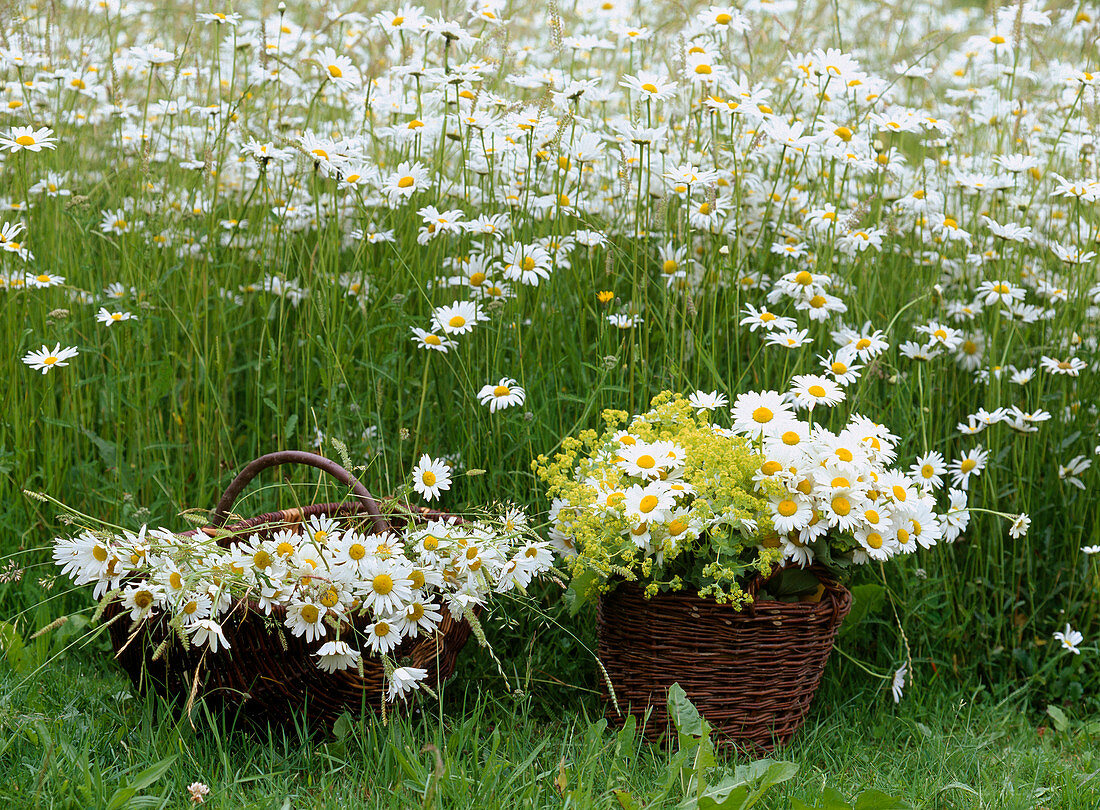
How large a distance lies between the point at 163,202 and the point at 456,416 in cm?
105

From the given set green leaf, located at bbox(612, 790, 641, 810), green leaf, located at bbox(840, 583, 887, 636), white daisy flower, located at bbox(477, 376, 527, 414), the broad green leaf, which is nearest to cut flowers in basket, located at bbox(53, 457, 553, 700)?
the broad green leaf

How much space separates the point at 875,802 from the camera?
1366 mm

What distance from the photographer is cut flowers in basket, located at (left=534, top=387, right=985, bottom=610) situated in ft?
5.18

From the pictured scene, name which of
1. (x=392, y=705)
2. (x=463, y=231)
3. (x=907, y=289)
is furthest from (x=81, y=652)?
(x=907, y=289)

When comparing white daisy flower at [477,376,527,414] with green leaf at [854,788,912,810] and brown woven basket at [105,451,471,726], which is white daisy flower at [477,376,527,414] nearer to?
brown woven basket at [105,451,471,726]

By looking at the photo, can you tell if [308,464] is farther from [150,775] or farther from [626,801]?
[626,801]

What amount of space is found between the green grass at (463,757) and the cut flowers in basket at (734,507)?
280 mm

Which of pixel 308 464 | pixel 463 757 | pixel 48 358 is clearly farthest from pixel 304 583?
pixel 48 358

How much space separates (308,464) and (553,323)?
0.82 meters

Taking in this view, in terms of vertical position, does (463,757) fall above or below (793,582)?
below

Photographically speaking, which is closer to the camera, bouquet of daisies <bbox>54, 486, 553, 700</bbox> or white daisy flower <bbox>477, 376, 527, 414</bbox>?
bouquet of daisies <bbox>54, 486, 553, 700</bbox>

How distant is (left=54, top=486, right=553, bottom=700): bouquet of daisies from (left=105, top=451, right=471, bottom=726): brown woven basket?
22 mm

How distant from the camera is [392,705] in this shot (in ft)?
5.15

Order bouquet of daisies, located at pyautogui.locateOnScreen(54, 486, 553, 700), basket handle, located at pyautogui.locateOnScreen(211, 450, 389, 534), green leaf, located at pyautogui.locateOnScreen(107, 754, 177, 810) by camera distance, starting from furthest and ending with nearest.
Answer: basket handle, located at pyautogui.locateOnScreen(211, 450, 389, 534)
bouquet of daisies, located at pyautogui.locateOnScreen(54, 486, 553, 700)
green leaf, located at pyautogui.locateOnScreen(107, 754, 177, 810)
